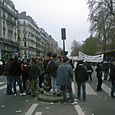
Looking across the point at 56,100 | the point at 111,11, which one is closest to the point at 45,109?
the point at 56,100

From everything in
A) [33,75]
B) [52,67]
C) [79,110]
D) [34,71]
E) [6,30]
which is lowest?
[79,110]

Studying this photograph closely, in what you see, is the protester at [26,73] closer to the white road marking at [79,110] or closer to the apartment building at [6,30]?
the white road marking at [79,110]

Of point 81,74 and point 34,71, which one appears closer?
point 81,74

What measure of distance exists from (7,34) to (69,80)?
65098mm

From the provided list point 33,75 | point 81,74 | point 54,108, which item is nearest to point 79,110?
point 54,108

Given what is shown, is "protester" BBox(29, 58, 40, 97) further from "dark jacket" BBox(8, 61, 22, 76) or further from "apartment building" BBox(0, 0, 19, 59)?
"apartment building" BBox(0, 0, 19, 59)

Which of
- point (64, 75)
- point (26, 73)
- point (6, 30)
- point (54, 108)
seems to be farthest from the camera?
point (6, 30)

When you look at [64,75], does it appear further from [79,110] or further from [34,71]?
[34,71]

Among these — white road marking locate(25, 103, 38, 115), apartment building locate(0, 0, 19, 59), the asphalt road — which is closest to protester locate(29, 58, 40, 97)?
the asphalt road

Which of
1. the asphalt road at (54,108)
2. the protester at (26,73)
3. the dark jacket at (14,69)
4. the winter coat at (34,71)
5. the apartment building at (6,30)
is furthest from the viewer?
the apartment building at (6,30)

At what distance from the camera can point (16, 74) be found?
12219mm

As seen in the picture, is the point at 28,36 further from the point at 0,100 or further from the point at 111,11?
the point at 0,100

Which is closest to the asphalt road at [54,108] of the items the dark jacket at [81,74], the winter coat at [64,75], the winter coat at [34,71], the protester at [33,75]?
the winter coat at [64,75]

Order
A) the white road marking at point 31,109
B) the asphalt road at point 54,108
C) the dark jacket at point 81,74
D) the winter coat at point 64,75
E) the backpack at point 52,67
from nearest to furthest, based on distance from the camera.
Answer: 1. the white road marking at point 31,109
2. the asphalt road at point 54,108
3. the winter coat at point 64,75
4. the dark jacket at point 81,74
5. the backpack at point 52,67
